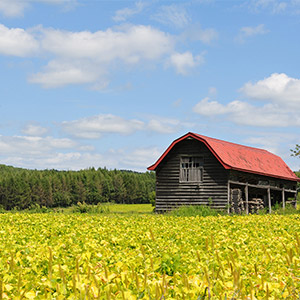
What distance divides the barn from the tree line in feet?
203

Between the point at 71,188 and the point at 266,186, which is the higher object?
the point at 71,188

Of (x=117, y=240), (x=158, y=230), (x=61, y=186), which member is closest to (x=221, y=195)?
(x=158, y=230)

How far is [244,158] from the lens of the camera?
32.7 m

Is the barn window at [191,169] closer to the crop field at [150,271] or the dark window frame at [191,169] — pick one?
the dark window frame at [191,169]

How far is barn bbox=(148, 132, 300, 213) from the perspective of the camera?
2934cm

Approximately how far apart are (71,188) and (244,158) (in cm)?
7406

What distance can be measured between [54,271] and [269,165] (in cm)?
3212

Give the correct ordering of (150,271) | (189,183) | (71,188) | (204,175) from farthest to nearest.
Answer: (71,188) < (189,183) < (204,175) < (150,271)

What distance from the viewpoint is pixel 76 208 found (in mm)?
30531

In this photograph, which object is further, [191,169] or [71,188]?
[71,188]

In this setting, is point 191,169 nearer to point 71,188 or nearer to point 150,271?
point 150,271

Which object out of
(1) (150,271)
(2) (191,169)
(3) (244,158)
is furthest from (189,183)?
(1) (150,271)

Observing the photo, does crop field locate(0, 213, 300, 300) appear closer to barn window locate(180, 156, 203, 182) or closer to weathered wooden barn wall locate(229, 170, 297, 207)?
barn window locate(180, 156, 203, 182)

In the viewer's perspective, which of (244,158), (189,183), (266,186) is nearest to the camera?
(189,183)
